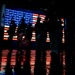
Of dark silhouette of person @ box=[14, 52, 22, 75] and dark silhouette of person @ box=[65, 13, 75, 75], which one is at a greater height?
dark silhouette of person @ box=[65, 13, 75, 75]

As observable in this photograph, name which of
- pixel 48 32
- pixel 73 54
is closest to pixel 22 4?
pixel 48 32

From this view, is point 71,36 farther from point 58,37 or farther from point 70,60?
point 70,60

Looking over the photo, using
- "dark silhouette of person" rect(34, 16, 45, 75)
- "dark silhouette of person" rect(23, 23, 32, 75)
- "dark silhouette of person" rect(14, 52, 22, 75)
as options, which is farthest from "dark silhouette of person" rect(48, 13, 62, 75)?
"dark silhouette of person" rect(14, 52, 22, 75)

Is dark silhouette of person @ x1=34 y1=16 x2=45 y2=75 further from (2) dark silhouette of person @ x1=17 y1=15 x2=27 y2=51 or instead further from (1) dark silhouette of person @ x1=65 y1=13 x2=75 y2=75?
(1) dark silhouette of person @ x1=65 y1=13 x2=75 y2=75

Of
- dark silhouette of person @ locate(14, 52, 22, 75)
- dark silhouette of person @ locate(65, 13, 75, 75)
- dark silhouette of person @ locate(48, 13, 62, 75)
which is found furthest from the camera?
dark silhouette of person @ locate(65, 13, 75, 75)

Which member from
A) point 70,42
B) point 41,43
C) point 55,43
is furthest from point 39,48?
point 70,42

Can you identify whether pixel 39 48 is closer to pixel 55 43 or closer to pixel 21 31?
pixel 55 43

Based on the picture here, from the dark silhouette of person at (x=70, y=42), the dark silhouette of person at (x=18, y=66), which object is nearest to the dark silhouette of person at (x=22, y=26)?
the dark silhouette of person at (x=18, y=66)

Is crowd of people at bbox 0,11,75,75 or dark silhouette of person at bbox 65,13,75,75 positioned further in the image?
dark silhouette of person at bbox 65,13,75,75

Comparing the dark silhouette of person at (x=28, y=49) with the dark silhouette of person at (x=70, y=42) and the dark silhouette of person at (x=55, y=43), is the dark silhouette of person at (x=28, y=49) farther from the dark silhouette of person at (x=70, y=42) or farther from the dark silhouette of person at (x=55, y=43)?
the dark silhouette of person at (x=70, y=42)

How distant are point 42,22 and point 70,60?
811 mm

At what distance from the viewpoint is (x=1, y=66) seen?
7.20 feet

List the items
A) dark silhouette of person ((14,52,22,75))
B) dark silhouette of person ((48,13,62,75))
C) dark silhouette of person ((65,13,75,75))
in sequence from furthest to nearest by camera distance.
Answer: dark silhouette of person ((65,13,75,75))
dark silhouette of person ((48,13,62,75))
dark silhouette of person ((14,52,22,75))

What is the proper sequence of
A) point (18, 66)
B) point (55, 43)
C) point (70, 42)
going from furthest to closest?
point (70, 42) < point (55, 43) < point (18, 66)
